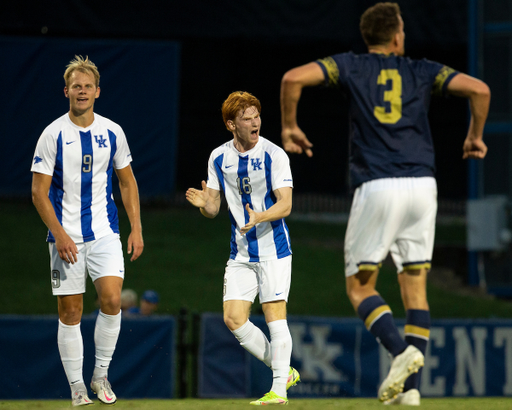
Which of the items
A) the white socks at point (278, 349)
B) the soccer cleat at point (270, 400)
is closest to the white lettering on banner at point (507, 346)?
the white socks at point (278, 349)

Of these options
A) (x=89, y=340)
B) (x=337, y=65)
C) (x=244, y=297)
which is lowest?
(x=89, y=340)

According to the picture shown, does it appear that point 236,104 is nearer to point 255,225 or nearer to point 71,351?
point 255,225

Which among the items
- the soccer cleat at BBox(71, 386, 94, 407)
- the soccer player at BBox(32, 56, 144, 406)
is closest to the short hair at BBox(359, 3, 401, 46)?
the soccer player at BBox(32, 56, 144, 406)

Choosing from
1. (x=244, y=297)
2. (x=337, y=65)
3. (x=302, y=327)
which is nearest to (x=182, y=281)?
(x=302, y=327)

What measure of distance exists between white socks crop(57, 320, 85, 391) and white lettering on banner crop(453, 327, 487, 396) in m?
6.40

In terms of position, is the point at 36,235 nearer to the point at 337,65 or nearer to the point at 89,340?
the point at 89,340

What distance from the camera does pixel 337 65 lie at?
470 cm

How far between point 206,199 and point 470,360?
6.33 m

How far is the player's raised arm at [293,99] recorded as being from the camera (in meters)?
4.52

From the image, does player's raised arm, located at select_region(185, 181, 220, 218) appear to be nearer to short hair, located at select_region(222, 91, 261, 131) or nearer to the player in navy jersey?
short hair, located at select_region(222, 91, 261, 131)

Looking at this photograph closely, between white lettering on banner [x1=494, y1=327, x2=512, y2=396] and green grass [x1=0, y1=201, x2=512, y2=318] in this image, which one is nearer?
white lettering on banner [x1=494, y1=327, x2=512, y2=396]

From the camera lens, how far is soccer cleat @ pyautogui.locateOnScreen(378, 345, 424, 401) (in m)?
4.42

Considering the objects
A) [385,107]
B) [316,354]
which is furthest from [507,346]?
[385,107]

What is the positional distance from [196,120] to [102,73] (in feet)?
24.3
